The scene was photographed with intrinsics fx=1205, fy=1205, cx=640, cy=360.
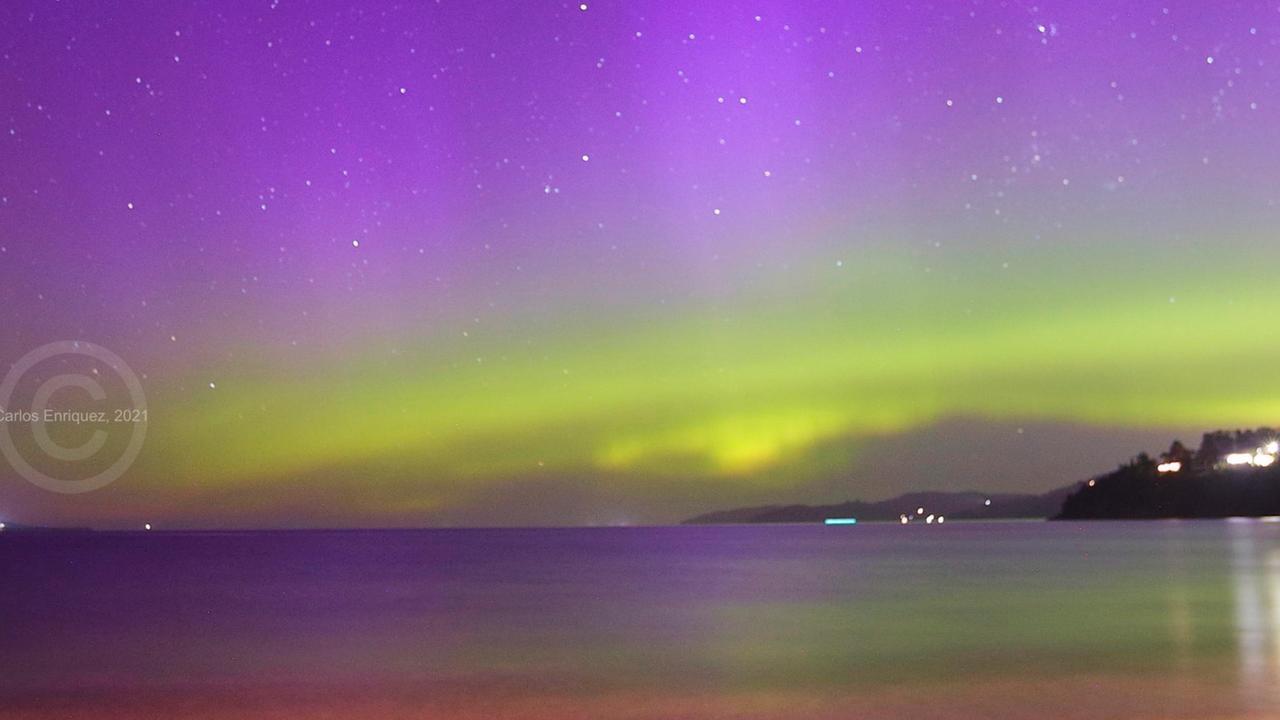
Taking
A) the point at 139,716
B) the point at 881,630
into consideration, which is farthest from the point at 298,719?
the point at 881,630

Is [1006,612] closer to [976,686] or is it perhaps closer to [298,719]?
[976,686]

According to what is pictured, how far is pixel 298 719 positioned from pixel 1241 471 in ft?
593

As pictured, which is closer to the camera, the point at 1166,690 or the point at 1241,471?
the point at 1166,690

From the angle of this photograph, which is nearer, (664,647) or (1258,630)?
(664,647)

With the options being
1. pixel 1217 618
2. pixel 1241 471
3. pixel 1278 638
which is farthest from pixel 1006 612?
pixel 1241 471

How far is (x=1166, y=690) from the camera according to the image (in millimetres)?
15914

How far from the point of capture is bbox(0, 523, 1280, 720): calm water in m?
15.9

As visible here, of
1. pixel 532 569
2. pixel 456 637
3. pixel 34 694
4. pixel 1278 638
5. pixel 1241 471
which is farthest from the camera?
pixel 1241 471

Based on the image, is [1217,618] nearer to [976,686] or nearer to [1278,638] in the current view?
[1278,638]

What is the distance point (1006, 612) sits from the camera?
2914 centimetres

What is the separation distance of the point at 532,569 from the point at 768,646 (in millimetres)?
36811

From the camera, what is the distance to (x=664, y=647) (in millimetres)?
22766

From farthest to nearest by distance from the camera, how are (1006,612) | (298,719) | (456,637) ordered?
(1006,612)
(456,637)
(298,719)

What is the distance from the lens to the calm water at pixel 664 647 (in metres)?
15.9
